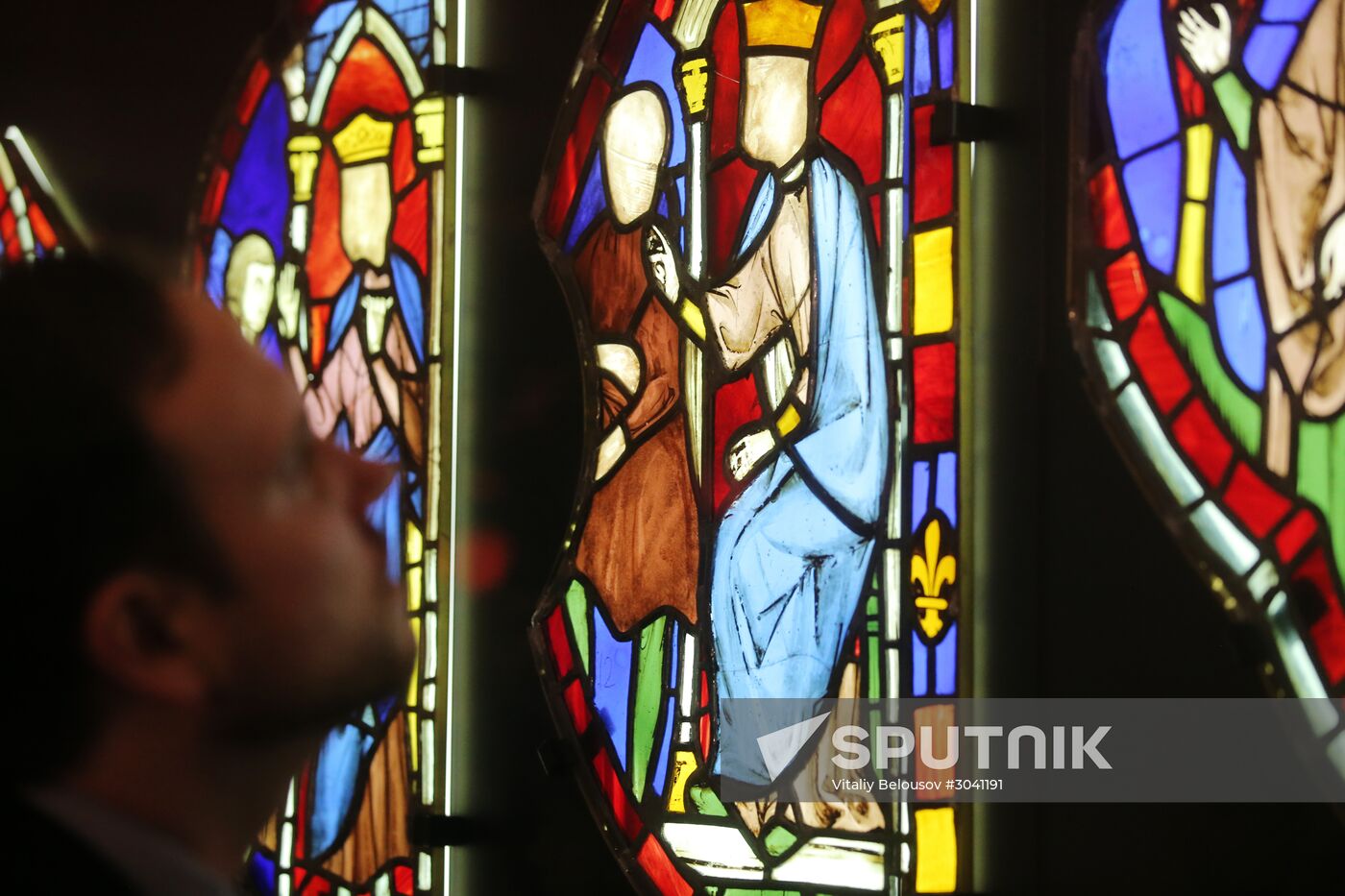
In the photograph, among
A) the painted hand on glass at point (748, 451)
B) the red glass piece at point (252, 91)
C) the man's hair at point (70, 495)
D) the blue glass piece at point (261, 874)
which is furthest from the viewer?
the red glass piece at point (252, 91)

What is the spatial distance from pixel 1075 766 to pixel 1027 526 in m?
0.28

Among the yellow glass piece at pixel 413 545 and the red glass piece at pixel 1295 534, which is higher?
the red glass piece at pixel 1295 534

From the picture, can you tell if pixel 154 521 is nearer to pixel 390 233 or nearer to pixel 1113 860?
pixel 1113 860

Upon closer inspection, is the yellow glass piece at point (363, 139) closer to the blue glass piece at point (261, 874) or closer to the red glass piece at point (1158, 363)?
the blue glass piece at point (261, 874)

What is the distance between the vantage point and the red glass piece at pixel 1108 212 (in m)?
1.74

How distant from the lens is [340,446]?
1040 millimetres

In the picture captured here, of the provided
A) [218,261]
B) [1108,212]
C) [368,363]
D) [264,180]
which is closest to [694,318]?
[1108,212]

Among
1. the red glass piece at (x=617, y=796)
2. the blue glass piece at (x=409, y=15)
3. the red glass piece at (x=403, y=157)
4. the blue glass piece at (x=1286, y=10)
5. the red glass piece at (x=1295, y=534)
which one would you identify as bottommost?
the red glass piece at (x=617, y=796)

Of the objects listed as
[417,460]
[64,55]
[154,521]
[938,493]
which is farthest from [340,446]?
[64,55]

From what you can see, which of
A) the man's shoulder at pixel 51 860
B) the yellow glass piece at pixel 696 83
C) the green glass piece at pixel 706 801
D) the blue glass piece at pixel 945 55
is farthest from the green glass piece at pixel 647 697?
the man's shoulder at pixel 51 860

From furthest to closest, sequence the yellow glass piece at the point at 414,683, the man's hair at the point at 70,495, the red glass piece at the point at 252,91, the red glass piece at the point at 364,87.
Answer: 1. the red glass piece at the point at 252,91
2. the red glass piece at the point at 364,87
3. the yellow glass piece at the point at 414,683
4. the man's hair at the point at 70,495

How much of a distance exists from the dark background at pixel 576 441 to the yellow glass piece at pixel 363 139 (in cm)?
25

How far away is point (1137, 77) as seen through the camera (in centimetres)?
175

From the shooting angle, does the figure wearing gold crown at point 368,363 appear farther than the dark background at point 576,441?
Yes
